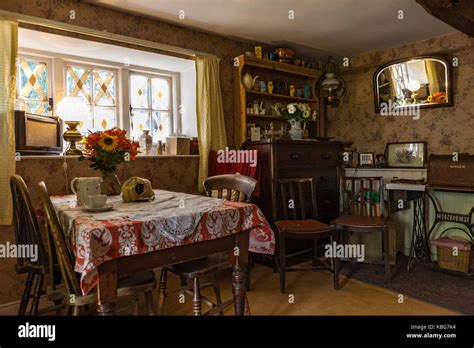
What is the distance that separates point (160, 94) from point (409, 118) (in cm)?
290

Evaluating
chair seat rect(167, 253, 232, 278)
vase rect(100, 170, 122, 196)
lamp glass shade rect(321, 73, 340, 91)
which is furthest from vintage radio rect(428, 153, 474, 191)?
vase rect(100, 170, 122, 196)

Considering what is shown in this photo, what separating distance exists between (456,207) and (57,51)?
3888mm

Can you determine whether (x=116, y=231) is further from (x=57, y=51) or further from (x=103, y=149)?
(x=57, y=51)

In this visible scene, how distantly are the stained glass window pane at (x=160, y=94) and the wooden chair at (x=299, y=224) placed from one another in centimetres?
149

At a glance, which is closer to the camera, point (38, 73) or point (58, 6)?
point (58, 6)

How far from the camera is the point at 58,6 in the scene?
8.60 feet

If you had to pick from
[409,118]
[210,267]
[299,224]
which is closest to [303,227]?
[299,224]

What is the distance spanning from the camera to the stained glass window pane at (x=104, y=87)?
313 cm

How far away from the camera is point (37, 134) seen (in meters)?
2.39

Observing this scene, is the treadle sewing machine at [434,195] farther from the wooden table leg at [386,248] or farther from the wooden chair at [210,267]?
the wooden chair at [210,267]

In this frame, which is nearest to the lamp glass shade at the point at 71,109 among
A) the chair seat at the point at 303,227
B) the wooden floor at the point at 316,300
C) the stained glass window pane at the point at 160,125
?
the stained glass window pane at the point at 160,125

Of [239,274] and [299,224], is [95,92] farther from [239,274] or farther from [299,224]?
[239,274]

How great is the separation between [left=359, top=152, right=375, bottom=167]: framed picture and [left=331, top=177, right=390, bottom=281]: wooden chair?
0.57 m
